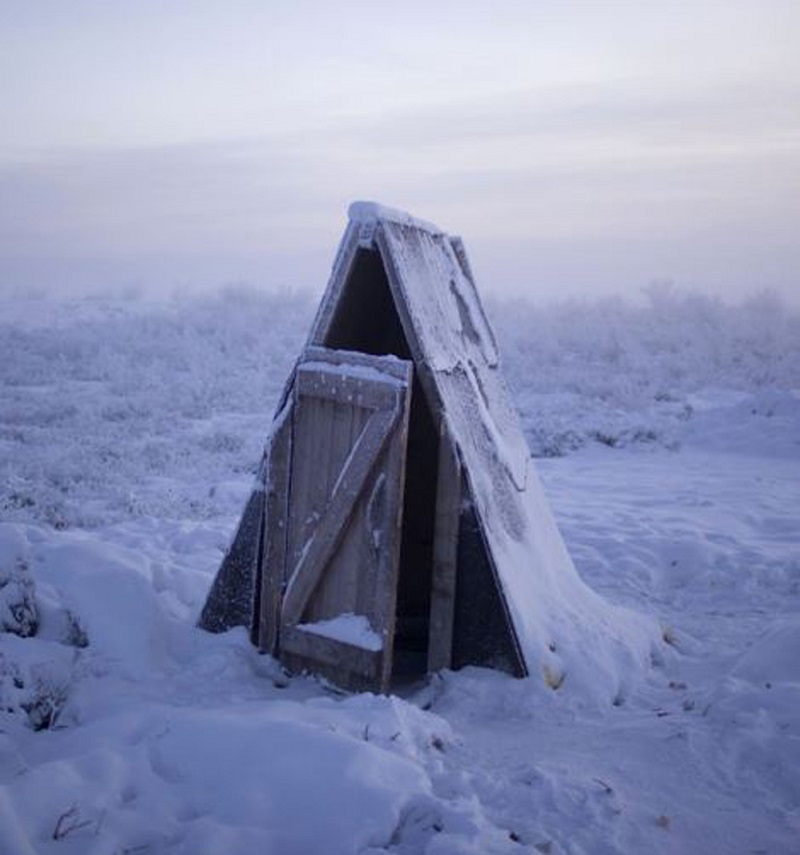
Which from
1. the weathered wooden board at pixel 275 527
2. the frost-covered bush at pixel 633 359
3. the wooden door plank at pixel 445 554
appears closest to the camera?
the wooden door plank at pixel 445 554

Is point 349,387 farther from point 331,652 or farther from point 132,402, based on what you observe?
point 132,402

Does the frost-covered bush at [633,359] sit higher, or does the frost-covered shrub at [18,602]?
the frost-covered bush at [633,359]

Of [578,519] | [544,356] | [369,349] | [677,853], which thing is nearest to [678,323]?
[544,356]

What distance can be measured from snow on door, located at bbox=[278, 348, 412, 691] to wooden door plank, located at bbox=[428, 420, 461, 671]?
1.12 feet

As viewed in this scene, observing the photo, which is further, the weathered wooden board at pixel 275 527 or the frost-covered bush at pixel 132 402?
the frost-covered bush at pixel 132 402

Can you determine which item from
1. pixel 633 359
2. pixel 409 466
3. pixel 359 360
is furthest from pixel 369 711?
pixel 633 359

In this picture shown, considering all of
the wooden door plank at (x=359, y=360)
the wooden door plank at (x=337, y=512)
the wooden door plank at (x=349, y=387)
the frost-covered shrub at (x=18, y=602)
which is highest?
the wooden door plank at (x=359, y=360)

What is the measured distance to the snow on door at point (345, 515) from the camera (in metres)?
4.79

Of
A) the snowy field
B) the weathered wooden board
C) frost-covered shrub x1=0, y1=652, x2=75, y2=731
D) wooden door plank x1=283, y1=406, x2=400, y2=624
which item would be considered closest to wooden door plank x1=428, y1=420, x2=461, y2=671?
the snowy field

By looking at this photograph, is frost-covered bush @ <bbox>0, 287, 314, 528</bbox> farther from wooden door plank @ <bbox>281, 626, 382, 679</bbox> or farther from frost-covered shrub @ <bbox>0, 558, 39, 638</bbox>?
wooden door plank @ <bbox>281, 626, 382, 679</bbox>

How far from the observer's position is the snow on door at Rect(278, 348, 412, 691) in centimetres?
479

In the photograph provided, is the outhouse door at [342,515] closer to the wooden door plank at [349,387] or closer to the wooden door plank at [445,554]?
the wooden door plank at [349,387]

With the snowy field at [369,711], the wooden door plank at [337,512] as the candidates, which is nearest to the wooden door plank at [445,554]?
the snowy field at [369,711]

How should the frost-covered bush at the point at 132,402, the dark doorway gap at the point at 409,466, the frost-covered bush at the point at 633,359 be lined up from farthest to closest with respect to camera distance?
the frost-covered bush at the point at 633,359
the frost-covered bush at the point at 132,402
the dark doorway gap at the point at 409,466
